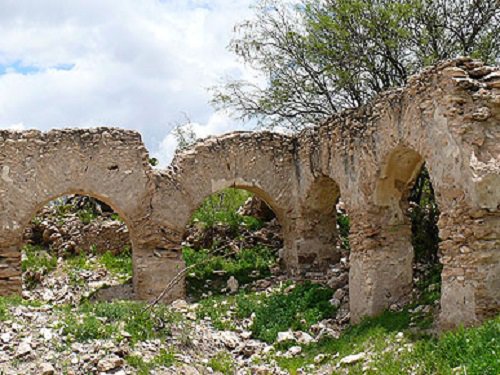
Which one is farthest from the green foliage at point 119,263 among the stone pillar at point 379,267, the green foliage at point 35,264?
the stone pillar at point 379,267

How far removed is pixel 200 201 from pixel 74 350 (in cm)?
528

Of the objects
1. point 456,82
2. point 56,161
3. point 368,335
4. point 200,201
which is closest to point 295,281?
point 200,201

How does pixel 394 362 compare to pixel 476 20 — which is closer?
pixel 394 362

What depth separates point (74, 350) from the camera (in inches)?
326

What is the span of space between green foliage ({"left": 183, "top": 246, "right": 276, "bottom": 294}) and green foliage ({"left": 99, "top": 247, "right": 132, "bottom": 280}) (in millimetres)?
1234

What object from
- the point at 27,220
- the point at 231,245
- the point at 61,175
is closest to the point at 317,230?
the point at 231,245

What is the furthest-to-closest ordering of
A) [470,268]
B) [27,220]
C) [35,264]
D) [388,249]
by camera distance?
1. [35,264]
2. [27,220]
3. [388,249]
4. [470,268]

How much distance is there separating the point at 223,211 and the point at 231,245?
2247 mm

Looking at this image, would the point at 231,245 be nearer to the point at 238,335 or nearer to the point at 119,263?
the point at 119,263

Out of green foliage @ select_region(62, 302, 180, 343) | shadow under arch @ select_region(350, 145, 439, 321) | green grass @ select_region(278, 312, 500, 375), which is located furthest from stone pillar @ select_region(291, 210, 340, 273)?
green foliage @ select_region(62, 302, 180, 343)

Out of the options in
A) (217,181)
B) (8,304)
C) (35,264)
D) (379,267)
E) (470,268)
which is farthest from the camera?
(35,264)

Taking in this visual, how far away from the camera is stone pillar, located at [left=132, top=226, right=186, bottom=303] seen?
40.6 ft

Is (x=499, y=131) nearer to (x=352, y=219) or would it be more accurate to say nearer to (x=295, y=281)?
(x=352, y=219)

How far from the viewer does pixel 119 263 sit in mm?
14617
